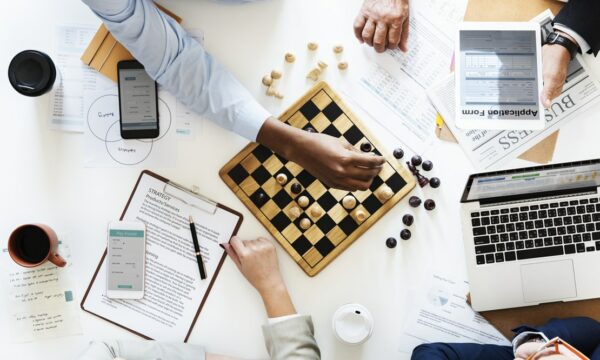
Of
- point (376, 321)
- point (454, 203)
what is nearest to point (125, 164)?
point (376, 321)

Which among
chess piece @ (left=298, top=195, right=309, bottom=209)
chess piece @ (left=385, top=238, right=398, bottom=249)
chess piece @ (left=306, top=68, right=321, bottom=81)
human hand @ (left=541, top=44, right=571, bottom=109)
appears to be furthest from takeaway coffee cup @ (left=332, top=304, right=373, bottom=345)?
human hand @ (left=541, top=44, right=571, bottom=109)

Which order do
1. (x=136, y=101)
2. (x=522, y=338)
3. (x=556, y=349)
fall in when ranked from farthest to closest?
1. (x=136, y=101)
2. (x=522, y=338)
3. (x=556, y=349)

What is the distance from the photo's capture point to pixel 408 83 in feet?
5.02

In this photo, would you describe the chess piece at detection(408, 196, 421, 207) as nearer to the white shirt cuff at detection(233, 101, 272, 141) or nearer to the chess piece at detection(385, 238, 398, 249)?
the chess piece at detection(385, 238, 398, 249)

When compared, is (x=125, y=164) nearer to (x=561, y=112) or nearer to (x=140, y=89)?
(x=140, y=89)

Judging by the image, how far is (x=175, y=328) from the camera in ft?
4.89

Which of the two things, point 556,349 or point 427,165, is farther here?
point 427,165

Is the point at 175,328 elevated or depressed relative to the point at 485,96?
depressed

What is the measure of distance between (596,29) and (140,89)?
1.22 metres

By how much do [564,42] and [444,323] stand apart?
2.68 feet

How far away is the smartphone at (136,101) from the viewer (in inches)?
58.7

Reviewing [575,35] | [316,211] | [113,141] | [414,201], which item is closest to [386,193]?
[414,201]

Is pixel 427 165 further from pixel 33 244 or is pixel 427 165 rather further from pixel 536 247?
pixel 33 244

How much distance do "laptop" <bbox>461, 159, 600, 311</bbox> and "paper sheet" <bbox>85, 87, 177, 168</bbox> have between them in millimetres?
824
